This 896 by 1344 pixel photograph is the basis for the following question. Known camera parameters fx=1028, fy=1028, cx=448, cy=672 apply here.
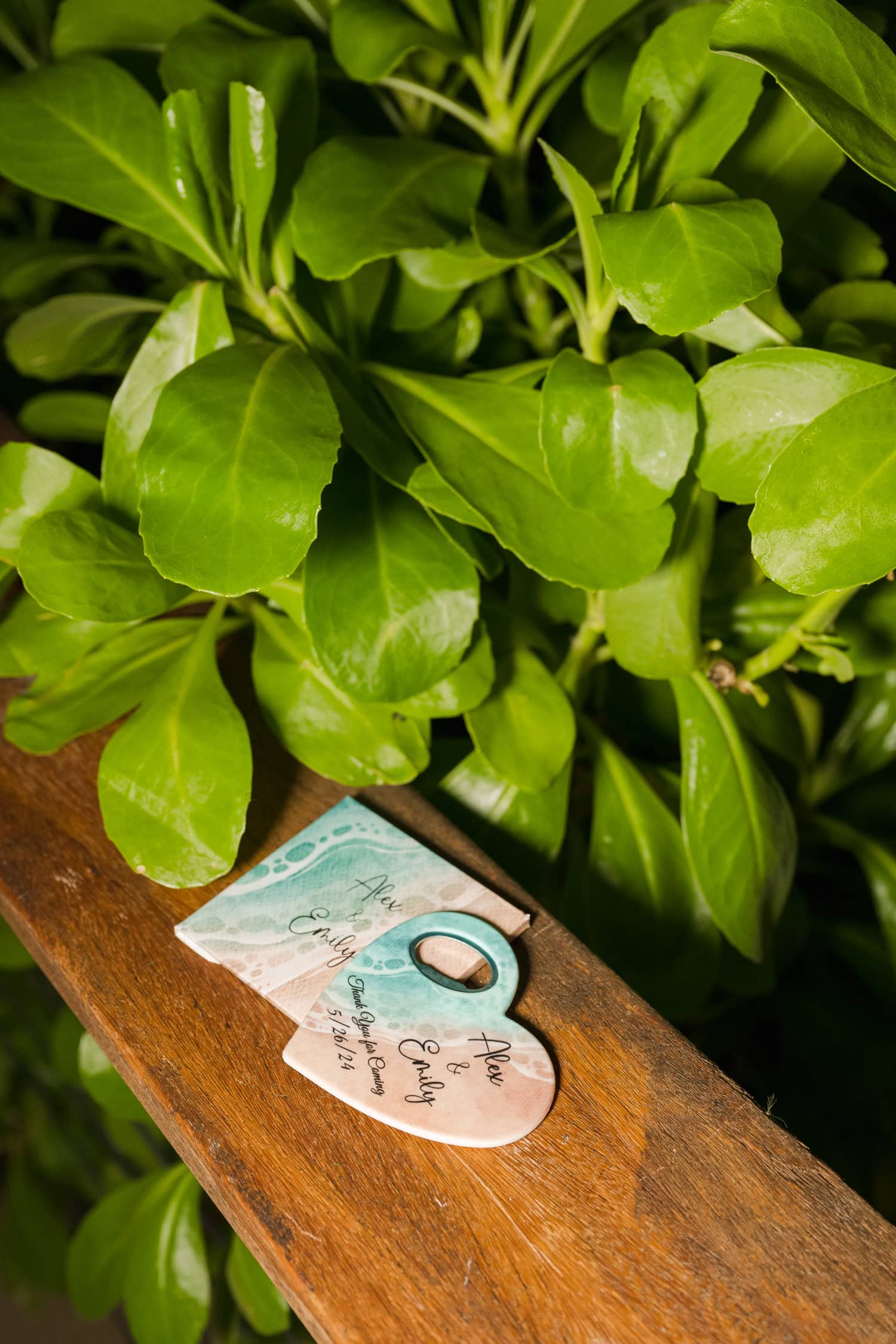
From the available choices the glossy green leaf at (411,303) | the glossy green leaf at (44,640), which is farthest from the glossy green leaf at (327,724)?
the glossy green leaf at (411,303)

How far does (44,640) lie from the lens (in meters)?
0.70

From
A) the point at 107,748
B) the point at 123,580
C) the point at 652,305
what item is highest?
the point at 652,305

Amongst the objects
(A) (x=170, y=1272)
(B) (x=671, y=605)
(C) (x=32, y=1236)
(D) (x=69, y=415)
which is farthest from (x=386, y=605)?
(C) (x=32, y=1236)

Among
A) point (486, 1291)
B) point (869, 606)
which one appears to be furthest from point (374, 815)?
point (869, 606)

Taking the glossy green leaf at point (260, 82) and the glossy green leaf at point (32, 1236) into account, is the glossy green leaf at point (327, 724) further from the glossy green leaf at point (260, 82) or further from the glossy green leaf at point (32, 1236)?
the glossy green leaf at point (32, 1236)

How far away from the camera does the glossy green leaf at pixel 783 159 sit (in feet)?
2.20

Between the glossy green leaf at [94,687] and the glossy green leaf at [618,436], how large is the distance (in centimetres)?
31

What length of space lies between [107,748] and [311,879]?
0.16 meters

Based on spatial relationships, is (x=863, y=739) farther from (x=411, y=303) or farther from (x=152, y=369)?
(x=152, y=369)

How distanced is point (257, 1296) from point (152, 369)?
0.81 metres

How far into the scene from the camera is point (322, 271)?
0.61 meters

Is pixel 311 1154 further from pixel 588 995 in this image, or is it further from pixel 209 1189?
pixel 588 995

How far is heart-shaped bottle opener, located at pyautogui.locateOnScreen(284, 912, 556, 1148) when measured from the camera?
0.49 meters

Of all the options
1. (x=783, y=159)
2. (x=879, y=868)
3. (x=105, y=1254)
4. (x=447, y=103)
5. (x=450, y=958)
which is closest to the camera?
(x=450, y=958)
